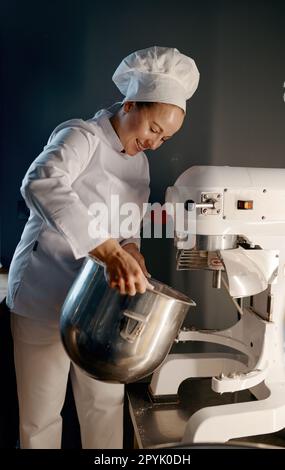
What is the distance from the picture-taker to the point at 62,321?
0.84 metres

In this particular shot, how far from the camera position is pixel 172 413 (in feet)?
3.58

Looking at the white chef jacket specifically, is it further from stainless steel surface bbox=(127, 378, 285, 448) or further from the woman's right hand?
stainless steel surface bbox=(127, 378, 285, 448)

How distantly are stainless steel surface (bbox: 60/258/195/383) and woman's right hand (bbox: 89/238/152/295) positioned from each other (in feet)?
0.07

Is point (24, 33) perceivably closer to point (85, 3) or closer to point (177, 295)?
point (85, 3)

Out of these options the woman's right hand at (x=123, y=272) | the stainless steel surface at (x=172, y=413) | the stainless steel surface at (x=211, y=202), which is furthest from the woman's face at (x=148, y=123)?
the stainless steel surface at (x=172, y=413)

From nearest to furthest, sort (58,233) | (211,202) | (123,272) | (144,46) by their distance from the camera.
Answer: (123,272), (211,202), (58,233), (144,46)

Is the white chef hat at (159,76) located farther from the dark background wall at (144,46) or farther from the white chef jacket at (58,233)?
the dark background wall at (144,46)

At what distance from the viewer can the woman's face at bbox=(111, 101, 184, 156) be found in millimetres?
930

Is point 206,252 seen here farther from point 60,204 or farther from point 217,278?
point 60,204

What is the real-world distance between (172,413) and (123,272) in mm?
514

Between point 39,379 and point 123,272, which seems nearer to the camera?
point 123,272

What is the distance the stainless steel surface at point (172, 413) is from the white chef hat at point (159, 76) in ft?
2.36

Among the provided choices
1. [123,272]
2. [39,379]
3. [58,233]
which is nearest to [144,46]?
[58,233]

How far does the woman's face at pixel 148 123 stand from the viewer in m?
0.93
